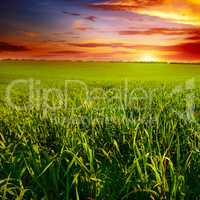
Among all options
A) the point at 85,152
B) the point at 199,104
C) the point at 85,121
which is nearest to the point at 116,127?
the point at 85,121

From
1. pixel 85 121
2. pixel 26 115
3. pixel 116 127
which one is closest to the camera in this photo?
pixel 116 127

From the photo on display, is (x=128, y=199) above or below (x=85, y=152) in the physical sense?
below

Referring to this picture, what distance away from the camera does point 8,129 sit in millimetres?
5031

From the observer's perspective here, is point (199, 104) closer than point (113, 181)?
No

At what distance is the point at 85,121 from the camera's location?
4.79 metres

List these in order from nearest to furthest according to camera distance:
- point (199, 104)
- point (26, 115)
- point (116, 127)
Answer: point (116, 127)
point (26, 115)
point (199, 104)

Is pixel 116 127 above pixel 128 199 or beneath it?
above

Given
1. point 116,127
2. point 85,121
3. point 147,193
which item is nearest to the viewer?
point 147,193

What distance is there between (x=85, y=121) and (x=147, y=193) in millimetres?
2245

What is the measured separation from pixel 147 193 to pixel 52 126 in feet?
6.96

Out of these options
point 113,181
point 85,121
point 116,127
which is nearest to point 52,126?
point 85,121

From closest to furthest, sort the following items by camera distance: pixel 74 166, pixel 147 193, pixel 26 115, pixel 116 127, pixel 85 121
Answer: pixel 147 193
pixel 74 166
pixel 116 127
pixel 85 121
pixel 26 115

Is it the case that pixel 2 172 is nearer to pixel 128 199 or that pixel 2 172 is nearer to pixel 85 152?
pixel 85 152

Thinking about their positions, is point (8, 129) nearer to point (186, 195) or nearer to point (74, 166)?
point (74, 166)
